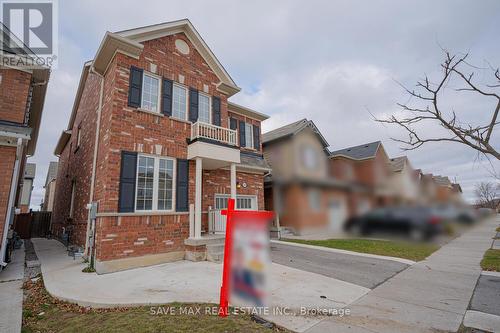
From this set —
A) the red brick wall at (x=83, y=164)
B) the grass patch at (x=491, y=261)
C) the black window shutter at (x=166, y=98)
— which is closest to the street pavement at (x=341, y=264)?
the grass patch at (x=491, y=261)

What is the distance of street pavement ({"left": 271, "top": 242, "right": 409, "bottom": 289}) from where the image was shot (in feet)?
23.7

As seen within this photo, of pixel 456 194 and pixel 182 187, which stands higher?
pixel 182 187

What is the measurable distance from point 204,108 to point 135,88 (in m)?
2.78

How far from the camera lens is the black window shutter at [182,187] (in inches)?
361

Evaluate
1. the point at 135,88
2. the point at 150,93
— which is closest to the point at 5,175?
the point at 135,88

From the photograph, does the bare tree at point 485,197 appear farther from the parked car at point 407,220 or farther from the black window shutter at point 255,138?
the black window shutter at point 255,138

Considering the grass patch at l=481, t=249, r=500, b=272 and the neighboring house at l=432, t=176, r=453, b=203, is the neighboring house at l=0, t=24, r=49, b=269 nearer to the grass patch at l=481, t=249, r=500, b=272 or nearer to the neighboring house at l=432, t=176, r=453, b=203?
the neighboring house at l=432, t=176, r=453, b=203

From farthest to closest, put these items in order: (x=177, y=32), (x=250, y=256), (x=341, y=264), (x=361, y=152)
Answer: (x=177, y=32)
(x=341, y=264)
(x=250, y=256)
(x=361, y=152)

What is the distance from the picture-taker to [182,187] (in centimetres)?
930

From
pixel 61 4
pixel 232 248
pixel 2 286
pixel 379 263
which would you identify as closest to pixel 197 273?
pixel 232 248

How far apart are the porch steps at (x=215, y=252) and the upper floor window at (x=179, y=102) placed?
4838 mm

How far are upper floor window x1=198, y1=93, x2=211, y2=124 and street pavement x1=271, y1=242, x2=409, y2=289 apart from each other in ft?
19.7

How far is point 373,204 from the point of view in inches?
21.4

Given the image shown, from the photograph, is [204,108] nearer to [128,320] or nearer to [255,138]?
[255,138]
